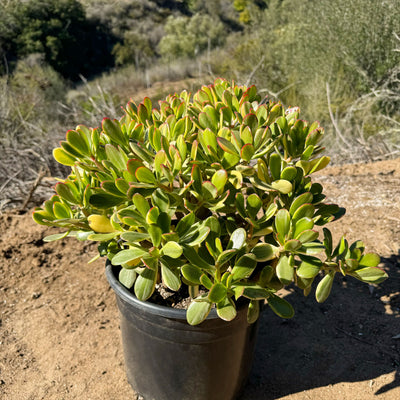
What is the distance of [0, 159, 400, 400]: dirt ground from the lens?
164 cm

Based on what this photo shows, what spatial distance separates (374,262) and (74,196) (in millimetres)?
926

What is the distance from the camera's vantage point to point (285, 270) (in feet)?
3.46

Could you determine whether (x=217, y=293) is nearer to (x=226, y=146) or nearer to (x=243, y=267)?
(x=243, y=267)

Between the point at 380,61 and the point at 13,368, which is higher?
the point at 13,368

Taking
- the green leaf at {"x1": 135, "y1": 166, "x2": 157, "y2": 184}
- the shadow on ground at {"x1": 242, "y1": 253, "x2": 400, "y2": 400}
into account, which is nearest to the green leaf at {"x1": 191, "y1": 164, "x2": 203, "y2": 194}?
the green leaf at {"x1": 135, "y1": 166, "x2": 157, "y2": 184}

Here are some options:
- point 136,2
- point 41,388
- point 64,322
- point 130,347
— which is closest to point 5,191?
point 64,322

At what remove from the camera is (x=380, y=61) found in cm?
731

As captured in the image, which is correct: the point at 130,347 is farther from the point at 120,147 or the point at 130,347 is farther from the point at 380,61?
the point at 380,61

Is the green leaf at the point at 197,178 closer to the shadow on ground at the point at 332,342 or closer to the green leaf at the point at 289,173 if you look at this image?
the green leaf at the point at 289,173

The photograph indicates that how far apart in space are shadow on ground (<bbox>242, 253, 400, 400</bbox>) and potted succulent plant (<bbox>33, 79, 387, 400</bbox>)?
43 centimetres

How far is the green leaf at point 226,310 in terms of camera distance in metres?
1.03

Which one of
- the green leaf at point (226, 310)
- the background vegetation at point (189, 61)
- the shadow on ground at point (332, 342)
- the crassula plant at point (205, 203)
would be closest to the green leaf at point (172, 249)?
the crassula plant at point (205, 203)

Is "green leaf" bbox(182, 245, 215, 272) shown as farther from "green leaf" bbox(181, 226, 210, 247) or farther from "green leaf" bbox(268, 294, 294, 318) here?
"green leaf" bbox(268, 294, 294, 318)

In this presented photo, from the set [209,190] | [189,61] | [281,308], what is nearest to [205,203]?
[209,190]
